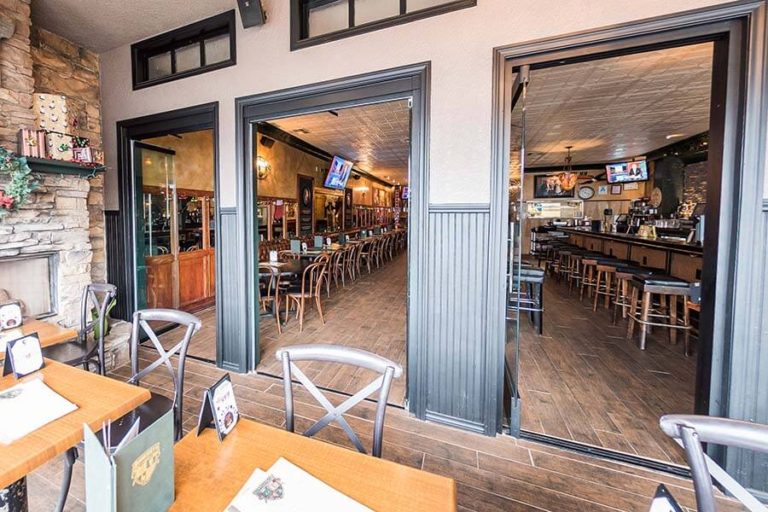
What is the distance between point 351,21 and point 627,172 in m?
9.62

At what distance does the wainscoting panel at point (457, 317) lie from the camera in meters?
2.24

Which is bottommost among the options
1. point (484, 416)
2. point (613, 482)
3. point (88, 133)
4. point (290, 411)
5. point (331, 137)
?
point (613, 482)

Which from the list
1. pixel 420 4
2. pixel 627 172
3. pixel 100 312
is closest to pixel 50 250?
pixel 100 312

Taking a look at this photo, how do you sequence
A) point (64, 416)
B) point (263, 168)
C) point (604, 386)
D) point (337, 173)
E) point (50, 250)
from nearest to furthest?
point (64, 416)
point (604, 386)
point (50, 250)
point (263, 168)
point (337, 173)

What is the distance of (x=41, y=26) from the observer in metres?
3.23

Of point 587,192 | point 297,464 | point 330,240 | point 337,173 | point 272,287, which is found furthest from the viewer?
point 587,192

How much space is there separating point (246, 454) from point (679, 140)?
9.89 m

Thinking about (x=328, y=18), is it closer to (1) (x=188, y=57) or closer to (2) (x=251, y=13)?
(2) (x=251, y=13)

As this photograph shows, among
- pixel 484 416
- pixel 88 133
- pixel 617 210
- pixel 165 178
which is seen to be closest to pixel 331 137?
pixel 165 178

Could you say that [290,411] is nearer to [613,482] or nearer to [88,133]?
[613,482]

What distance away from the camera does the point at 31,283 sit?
3039 millimetres

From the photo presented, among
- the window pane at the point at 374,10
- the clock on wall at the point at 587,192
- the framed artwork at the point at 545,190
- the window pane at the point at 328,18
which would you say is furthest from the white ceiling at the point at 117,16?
the clock on wall at the point at 587,192

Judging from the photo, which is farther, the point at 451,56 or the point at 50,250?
the point at 50,250

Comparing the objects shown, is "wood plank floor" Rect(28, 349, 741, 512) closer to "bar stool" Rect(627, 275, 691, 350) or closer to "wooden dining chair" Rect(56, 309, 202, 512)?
"wooden dining chair" Rect(56, 309, 202, 512)
